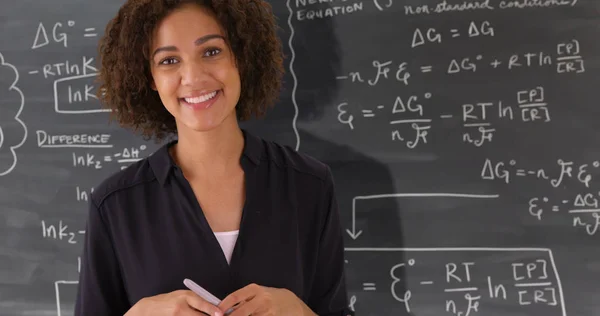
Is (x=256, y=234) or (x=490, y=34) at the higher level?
(x=490, y=34)

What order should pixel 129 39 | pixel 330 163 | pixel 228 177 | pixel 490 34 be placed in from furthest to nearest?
pixel 330 163, pixel 490 34, pixel 228 177, pixel 129 39

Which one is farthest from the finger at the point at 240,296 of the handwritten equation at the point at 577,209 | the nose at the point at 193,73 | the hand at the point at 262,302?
the handwritten equation at the point at 577,209

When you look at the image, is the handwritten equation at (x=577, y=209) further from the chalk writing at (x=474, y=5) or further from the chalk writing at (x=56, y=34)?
the chalk writing at (x=56, y=34)

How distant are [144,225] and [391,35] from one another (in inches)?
38.2

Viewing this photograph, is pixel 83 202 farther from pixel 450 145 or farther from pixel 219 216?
pixel 450 145

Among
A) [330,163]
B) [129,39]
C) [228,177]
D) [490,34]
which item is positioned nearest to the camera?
[129,39]

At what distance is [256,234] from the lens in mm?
1377

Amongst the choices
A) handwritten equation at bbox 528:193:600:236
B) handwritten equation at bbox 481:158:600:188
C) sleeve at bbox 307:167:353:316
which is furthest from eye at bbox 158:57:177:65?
handwritten equation at bbox 528:193:600:236

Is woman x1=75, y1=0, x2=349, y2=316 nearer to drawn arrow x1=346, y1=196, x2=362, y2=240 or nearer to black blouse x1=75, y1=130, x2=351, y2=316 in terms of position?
black blouse x1=75, y1=130, x2=351, y2=316

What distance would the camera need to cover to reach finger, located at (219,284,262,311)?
4.00 feet

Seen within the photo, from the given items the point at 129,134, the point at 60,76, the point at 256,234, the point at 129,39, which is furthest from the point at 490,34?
the point at 60,76

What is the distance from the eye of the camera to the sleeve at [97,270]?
1.36 metres

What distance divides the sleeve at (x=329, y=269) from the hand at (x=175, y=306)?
1.23ft

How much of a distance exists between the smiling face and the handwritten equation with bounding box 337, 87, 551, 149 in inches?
23.3
